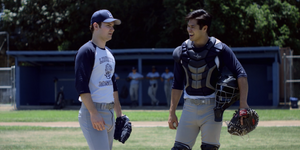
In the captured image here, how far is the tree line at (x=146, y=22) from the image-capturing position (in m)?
22.2

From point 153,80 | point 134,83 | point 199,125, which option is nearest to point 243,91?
point 199,125

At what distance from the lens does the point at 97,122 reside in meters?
3.41

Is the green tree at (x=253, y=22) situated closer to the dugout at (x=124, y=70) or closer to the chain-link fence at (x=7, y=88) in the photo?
the dugout at (x=124, y=70)

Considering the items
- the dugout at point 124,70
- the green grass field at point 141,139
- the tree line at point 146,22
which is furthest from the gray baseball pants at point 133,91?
the green grass field at point 141,139

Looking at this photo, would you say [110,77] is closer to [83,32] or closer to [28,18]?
[83,32]

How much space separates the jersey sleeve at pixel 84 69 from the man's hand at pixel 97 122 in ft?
0.84

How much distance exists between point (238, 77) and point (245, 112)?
0.38 m

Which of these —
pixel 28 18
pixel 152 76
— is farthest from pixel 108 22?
pixel 28 18

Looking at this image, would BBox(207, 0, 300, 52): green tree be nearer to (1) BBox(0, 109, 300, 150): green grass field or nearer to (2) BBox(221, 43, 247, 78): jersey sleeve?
(1) BBox(0, 109, 300, 150): green grass field

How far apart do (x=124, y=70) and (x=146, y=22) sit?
4.27 meters

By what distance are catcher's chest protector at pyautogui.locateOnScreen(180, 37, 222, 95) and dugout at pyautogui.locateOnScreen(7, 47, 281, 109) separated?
1443 centimetres

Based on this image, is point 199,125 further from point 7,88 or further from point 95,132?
A: point 7,88

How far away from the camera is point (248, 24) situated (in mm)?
22844

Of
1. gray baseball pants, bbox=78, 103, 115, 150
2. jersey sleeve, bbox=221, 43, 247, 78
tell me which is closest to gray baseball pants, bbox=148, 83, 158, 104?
jersey sleeve, bbox=221, 43, 247, 78
